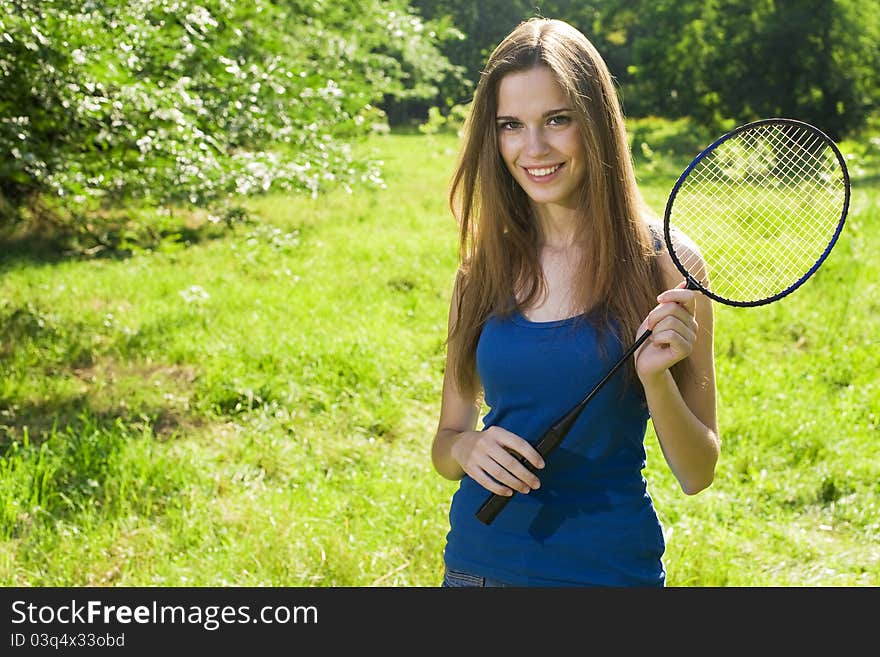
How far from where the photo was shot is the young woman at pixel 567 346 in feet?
6.19

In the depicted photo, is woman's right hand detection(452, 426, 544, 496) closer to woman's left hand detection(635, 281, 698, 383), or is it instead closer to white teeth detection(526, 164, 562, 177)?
woman's left hand detection(635, 281, 698, 383)

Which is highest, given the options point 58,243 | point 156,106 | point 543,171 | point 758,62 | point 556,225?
point 758,62

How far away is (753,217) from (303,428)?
3.22 meters

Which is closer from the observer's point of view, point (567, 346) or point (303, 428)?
point (567, 346)

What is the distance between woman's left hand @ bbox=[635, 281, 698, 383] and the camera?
1.77m

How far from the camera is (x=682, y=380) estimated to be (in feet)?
6.62

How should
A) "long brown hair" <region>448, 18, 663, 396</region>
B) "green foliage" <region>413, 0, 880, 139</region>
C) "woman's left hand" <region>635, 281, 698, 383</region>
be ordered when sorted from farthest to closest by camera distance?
"green foliage" <region>413, 0, 880, 139</region> → "long brown hair" <region>448, 18, 663, 396</region> → "woman's left hand" <region>635, 281, 698, 383</region>

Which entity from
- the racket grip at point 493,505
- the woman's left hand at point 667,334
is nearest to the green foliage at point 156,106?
the racket grip at point 493,505

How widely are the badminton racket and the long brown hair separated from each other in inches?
4.3

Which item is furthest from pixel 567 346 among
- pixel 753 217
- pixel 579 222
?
pixel 753 217

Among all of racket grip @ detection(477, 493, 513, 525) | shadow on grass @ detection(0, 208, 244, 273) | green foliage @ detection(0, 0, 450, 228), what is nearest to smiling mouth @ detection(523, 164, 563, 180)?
racket grip @ detection(477, 493, 513, 525)

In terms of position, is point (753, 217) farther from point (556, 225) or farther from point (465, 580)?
point (465, 580)

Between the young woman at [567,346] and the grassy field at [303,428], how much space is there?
6.20 feet

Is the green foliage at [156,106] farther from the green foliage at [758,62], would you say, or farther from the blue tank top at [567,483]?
the green foliage at [758,62]
